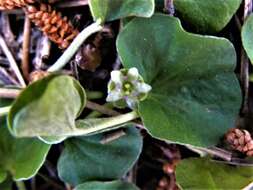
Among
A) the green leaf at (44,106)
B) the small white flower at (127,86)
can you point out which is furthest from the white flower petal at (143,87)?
the green leaf at (44,106)

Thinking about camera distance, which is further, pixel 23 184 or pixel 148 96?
pixel 23 184

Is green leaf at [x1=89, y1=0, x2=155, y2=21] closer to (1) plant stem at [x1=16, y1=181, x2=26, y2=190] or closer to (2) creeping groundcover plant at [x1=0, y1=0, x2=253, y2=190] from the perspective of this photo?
(2) creeping groundcover plant at [x1=0, y1=0, x2=253, y2=190]

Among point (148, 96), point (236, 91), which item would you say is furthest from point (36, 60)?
point (236, 91)

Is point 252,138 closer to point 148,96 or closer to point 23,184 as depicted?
point 148,96

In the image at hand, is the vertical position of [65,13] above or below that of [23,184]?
above

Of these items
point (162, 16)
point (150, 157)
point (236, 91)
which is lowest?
point (150, 157)

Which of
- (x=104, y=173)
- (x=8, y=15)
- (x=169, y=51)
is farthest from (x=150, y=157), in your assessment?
(x=8, y=15)
